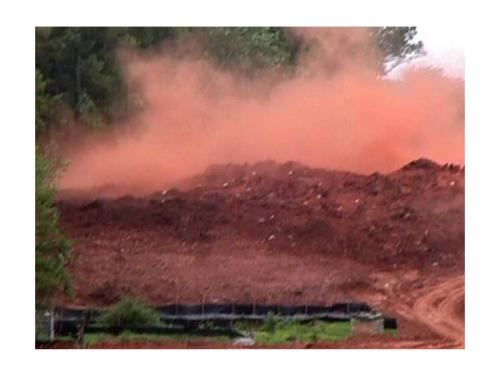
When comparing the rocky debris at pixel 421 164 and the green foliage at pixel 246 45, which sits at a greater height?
the green foliage at pixel 246 45

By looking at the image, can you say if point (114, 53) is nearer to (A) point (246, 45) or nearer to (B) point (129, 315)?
(A) point (246, 45)

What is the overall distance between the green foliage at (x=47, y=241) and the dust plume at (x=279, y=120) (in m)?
0.08

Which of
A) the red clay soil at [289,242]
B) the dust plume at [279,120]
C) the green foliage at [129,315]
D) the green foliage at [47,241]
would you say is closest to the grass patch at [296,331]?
the red clay soil at [289,242]

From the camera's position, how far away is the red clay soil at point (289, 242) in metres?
3.86

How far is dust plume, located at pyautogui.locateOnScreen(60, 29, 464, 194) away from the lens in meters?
3.87

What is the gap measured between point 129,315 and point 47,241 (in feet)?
1.40

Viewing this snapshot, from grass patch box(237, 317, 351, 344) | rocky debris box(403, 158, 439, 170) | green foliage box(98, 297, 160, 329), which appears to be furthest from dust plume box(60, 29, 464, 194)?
grass patch box(237, 317, 351, 344)

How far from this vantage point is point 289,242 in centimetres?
387

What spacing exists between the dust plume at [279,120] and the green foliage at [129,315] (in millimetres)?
436

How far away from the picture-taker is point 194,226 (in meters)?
3.88

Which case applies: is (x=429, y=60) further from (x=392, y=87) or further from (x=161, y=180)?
(x=161, y=180)

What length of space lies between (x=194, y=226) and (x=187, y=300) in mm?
→ 286

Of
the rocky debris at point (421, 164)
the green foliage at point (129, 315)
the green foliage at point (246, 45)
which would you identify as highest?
the green foliage at point (246, 45)

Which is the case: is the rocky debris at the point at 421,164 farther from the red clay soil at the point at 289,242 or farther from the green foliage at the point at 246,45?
the green foliage at the point at 246,45
